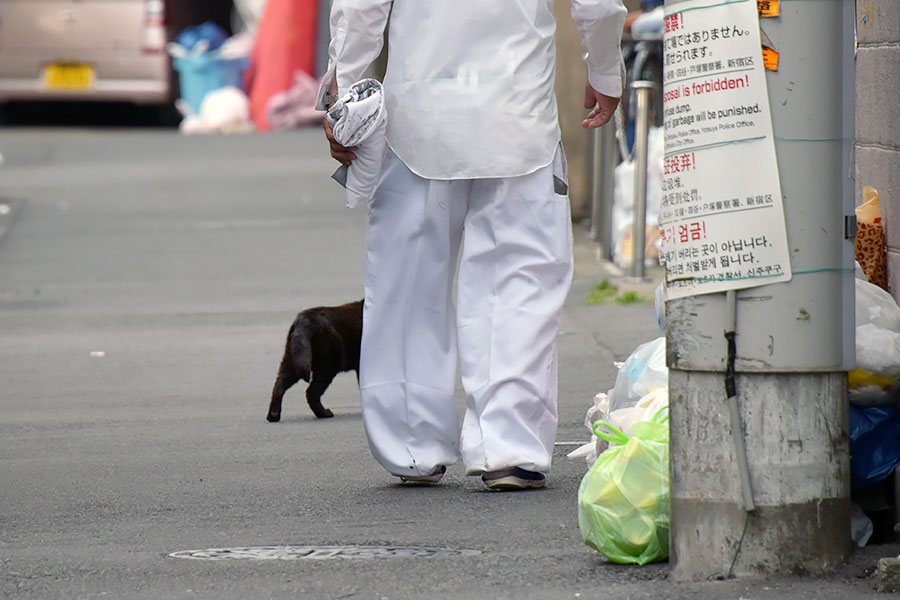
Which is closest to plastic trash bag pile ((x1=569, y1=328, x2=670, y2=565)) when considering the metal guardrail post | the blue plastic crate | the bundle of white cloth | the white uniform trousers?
the white uniform trousers

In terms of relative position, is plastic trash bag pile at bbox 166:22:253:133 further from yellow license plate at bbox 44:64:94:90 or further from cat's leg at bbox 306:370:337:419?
cat's leg at bbox 306:370:337:419

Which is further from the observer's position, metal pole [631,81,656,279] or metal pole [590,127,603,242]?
metal pole [590,127,603,242]

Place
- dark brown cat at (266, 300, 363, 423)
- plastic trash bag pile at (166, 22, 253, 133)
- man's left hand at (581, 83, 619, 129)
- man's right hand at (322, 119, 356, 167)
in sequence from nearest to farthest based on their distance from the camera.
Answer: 1. man's right hand at (322, 119, 356, 167)
2. man's left hand at (581, 83, 619, 129)
3. dark brown cat at (266, 300, 363, 423)
4. plastic trash bag pile at (166, 22, 253, 133)

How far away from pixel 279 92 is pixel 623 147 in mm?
10031

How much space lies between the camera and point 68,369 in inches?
317

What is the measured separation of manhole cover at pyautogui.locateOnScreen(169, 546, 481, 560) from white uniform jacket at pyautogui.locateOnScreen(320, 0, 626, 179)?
1.19 metres

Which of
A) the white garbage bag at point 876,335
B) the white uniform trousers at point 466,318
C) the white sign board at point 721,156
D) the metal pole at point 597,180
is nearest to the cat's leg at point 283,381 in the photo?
the white uniform trousers at point 466,318

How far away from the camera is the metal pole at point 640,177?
9602 mm

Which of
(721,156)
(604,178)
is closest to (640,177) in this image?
(604,178)

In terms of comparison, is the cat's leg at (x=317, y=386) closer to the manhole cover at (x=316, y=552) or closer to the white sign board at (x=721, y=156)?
the manhole cover at (x=316, y=552)

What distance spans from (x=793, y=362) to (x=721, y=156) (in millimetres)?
474

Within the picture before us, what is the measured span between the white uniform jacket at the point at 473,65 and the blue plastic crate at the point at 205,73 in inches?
618

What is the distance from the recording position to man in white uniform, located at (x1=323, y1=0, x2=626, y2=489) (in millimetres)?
4898

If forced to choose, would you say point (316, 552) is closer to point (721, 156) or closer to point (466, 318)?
point (466, 318)
